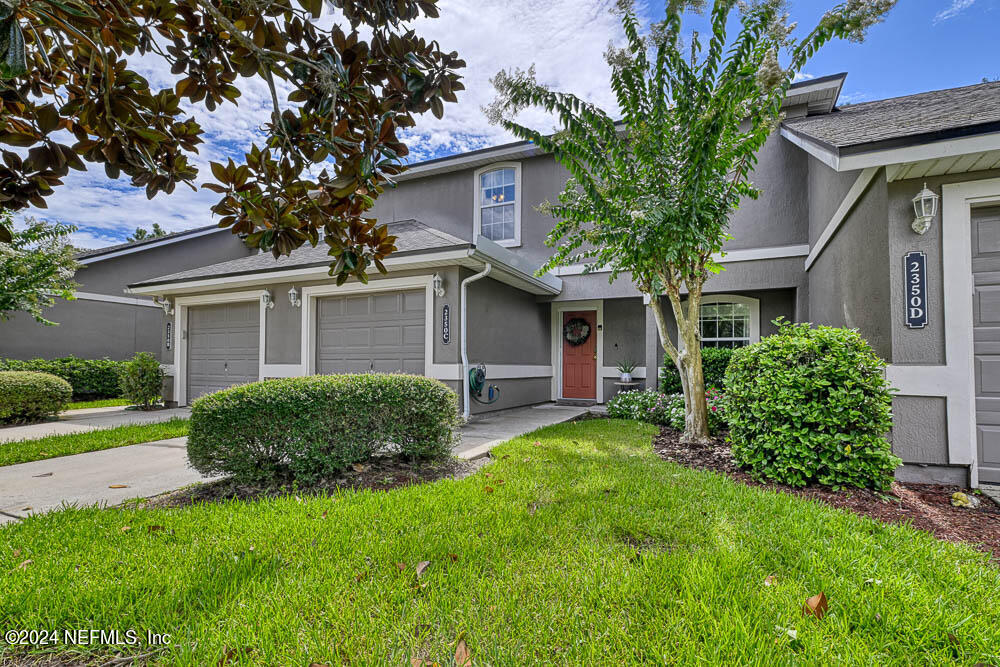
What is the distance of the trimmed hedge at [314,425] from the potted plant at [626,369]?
6.34m

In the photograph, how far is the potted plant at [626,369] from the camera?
987cm

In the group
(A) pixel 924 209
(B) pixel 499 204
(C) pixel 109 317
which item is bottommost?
(C) pixel 109 317

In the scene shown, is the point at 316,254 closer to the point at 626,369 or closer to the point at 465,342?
the point at 465,342

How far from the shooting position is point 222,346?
971cm

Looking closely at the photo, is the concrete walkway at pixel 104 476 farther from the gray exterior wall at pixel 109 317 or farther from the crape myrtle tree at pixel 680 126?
the gray exterior wall at pixel 109 317

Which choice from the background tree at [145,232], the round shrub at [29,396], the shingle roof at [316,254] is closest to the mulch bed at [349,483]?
the shingle roof at [316,254]

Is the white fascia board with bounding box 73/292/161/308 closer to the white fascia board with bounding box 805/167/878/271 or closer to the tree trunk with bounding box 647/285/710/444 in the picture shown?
the tree trunk with bounding box 647/285/710/444

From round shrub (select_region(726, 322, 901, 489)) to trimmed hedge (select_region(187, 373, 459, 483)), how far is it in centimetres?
291

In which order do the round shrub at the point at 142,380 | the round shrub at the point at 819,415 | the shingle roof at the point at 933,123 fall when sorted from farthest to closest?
the round shrub at the point at 142,380, the shingle roof at the point at 933,123, the round shrub at the point at 819,415

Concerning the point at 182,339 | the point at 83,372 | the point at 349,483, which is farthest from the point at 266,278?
the point at 83,372

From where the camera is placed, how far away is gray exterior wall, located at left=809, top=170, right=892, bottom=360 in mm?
4270

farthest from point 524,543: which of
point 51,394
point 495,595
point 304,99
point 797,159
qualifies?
point 51,394

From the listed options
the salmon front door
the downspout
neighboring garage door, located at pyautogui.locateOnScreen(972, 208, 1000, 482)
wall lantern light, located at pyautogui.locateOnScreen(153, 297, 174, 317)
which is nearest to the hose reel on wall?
the downspout

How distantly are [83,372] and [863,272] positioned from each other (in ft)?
52.2
